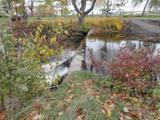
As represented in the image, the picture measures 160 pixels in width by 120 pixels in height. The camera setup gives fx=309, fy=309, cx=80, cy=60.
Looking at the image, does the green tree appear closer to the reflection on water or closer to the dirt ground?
the reflection on water

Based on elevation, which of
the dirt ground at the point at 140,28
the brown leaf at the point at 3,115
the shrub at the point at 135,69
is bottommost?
the dirt ground at the point at 140,28

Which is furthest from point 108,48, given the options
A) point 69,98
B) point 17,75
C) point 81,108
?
point 81,108

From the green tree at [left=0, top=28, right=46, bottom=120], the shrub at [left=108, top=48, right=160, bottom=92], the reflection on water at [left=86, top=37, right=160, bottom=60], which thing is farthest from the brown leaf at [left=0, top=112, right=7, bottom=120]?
the reflection on water at [left=86, top=37, right=160, bottom=60]

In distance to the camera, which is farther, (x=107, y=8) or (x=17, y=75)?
(x=107, y=8)

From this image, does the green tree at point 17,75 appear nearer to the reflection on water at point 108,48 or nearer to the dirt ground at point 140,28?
the reflection on water at point 108,48

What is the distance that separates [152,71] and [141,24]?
68.0 ft

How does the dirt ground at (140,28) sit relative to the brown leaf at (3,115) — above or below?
below

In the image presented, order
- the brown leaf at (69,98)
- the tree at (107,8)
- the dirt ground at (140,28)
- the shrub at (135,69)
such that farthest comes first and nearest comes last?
1. the tree at (107,8)
2. the dirt ground at (140,28)
3. the shrub at (135,69)
4. the brown leaf at (69,98)

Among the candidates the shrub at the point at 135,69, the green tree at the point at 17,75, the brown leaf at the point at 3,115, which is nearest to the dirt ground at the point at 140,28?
the shrub at the point at 135,69

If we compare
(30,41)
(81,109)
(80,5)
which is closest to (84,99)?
(81,109)

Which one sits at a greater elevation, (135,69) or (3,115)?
(135,69)

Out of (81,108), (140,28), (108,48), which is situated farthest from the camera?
(140,28)

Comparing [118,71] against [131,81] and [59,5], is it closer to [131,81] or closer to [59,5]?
[131,81]

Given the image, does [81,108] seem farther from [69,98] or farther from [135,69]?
[135,69]
